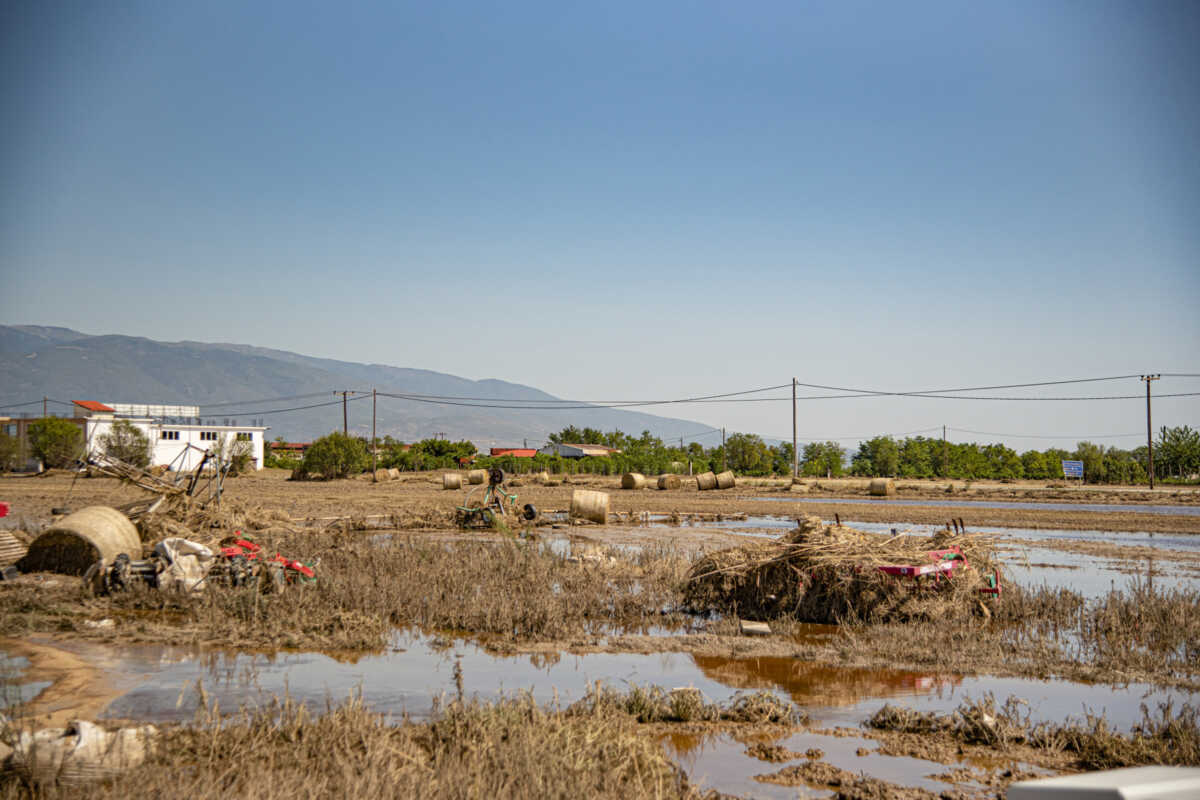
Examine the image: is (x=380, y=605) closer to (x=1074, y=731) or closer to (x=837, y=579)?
(x=837, y=579)

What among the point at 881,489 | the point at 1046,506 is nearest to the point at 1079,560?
the point at 1046,506

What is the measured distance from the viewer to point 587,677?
9078 millimetres

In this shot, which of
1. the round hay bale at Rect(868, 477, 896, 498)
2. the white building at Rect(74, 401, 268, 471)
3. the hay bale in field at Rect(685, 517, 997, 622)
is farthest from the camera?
the white building at Rect(74, 401, 268, 471)

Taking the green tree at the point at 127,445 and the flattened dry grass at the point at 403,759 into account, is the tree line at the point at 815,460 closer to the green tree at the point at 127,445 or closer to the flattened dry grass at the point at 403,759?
the green tree at the point at 127,445

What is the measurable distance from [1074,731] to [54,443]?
7656cm

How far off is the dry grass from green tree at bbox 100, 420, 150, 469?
58.3 metres

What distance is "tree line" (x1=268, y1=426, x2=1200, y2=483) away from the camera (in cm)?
6956

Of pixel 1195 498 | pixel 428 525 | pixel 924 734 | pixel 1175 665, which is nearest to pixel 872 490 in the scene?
pixel 1195 498

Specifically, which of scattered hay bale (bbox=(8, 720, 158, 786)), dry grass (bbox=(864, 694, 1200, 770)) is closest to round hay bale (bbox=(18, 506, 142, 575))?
scattered hay bale (bbox=(8, 720, 158, 786))

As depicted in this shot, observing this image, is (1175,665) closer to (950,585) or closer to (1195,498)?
(950,585)

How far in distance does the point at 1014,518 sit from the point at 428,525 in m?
21.5

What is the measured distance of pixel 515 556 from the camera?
52.5 feet

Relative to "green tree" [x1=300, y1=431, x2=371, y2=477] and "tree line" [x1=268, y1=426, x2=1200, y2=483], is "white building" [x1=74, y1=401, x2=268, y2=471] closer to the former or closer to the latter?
"tree line" [x1=268, y1=426, x2=1200, y2=483]

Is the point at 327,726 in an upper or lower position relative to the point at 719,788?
upper
